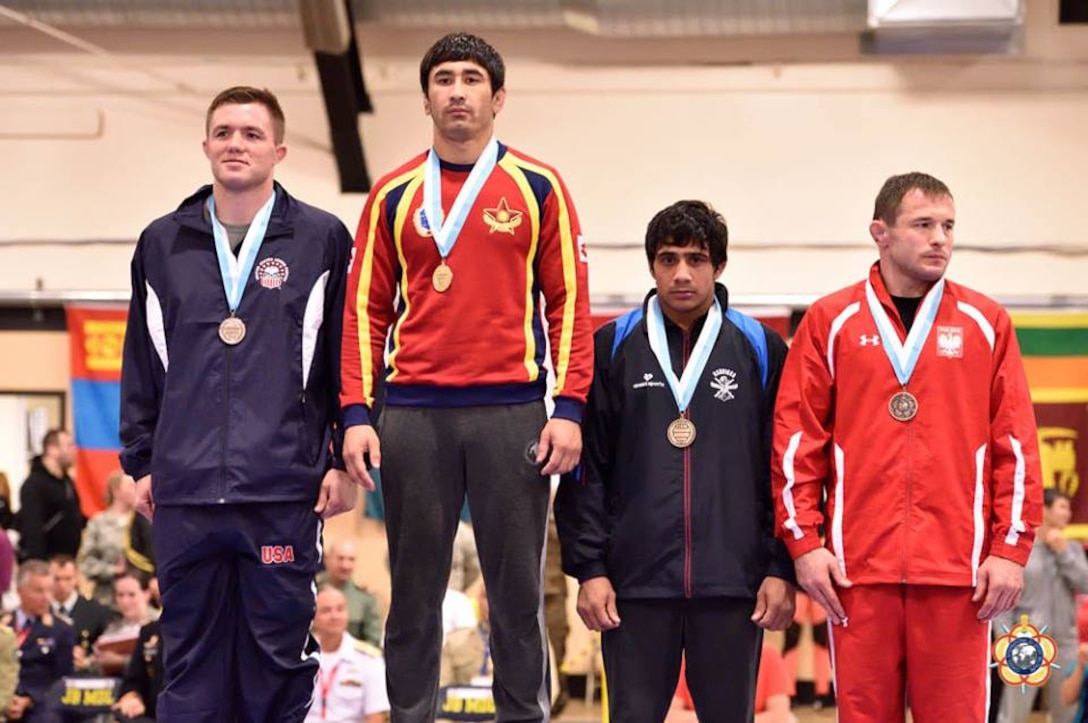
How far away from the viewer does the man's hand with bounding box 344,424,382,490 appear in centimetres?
388

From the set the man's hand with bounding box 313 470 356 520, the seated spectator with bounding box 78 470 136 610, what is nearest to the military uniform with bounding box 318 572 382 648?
the seated spectator with bounding box 78 470 136 610

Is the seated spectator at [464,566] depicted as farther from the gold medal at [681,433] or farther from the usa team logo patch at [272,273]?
the usa team logo patch at [272,273]

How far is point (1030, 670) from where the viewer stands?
15.2 ft

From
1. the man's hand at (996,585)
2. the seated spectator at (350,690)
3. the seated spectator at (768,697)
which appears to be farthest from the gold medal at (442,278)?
the seated spectator at (350,690)

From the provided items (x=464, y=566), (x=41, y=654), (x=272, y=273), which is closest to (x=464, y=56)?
(x=272, y=273)

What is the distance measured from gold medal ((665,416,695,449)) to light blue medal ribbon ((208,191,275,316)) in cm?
128

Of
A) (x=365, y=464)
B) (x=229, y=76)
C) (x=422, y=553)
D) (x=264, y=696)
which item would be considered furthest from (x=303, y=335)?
(x=229, y=76)

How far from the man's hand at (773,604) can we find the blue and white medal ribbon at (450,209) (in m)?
1.24

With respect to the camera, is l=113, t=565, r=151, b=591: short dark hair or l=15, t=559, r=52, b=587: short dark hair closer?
l=15, t=559, r=52, b=587: short dark hair

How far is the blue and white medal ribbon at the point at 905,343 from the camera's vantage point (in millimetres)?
4004

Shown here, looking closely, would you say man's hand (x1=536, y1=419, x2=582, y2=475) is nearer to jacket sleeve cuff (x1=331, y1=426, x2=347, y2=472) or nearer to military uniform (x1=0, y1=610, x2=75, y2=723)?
jacket sleeve cuff (x1=331, y1=426, x2=347, y2=472)

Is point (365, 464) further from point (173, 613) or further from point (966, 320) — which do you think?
point (966, 320)

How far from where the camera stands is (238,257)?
4.08m

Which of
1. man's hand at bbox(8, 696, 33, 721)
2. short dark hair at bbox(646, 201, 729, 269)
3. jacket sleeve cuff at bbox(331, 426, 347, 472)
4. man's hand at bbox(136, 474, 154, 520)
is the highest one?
short dark hair at bbox(646, 201, 729, 269)
